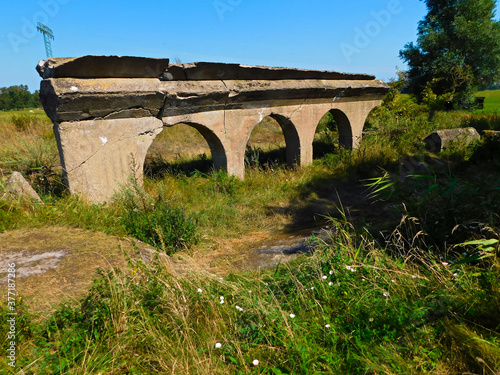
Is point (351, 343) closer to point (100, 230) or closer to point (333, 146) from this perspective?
point (100, 230)

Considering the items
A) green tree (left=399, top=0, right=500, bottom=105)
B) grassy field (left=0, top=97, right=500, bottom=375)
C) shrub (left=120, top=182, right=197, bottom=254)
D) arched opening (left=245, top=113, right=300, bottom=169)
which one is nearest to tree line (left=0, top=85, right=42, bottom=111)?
arched opening (left=245, top=113, right=300, bottom=169)

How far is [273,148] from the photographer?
11203 mm

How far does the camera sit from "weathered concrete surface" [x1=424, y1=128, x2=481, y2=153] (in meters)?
9.98

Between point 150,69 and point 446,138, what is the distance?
354 inches

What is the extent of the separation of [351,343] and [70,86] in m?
4.43

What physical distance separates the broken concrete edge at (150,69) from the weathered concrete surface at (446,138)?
533cm

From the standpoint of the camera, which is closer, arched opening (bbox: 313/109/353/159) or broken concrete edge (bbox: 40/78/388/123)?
broken concrete edge (bbox: 40/78/388/123)

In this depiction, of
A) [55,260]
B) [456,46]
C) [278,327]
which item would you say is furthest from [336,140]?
[456,46]

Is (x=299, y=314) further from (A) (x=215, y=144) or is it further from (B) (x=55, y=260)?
(A) (x=215, y=144)

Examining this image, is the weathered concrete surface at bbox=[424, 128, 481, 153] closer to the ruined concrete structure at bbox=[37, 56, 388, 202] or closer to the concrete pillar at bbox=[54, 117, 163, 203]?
the ruined concrete structure at bbox=[37, 56, 388, 202]

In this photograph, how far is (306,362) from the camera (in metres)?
1.84

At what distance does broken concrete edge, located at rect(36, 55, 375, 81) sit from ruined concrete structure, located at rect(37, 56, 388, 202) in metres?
0.01

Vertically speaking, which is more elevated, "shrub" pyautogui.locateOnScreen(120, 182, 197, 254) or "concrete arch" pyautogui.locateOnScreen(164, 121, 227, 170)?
"concrete arch" pyautogui.locateOnScreen(164, 121, 227, 170)

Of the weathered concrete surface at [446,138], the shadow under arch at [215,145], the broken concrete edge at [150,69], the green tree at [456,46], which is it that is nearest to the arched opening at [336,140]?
the broken concrete edge at [150,69]
